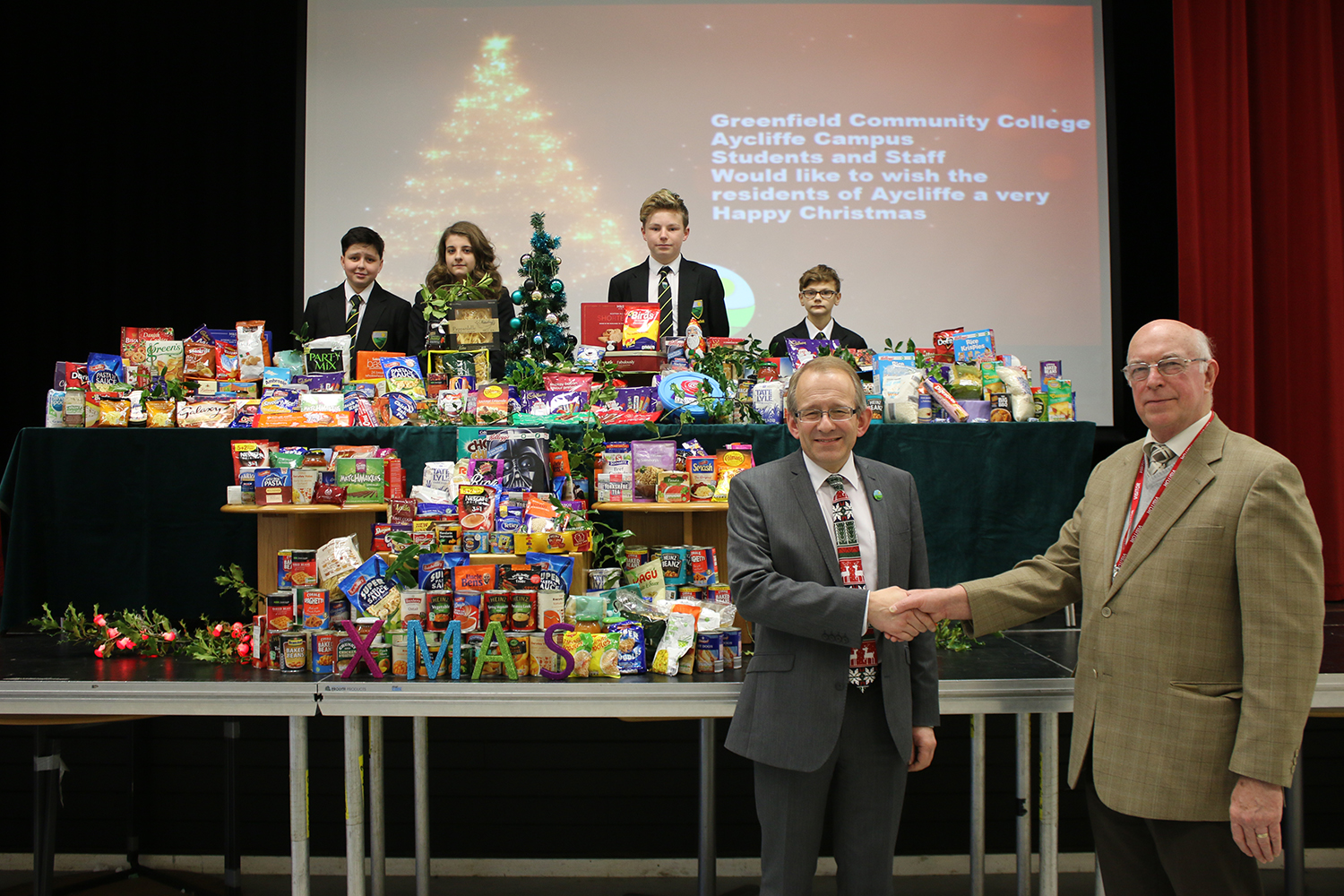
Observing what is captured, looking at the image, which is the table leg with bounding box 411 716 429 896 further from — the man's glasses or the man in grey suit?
the man's glasses

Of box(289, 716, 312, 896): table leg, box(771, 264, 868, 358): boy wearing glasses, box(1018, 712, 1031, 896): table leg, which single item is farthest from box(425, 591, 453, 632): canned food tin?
box(771, 264, 868, 358): boy wearing glasses

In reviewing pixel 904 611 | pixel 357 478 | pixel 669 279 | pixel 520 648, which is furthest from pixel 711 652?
pixel 669 279

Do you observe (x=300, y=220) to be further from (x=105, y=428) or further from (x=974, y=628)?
(x=974, y=628)

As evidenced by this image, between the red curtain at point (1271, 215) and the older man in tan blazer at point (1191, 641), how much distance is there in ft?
14.3

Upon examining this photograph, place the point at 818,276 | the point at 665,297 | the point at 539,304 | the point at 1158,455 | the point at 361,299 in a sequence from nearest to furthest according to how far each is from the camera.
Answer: the point at 1158,455 < the point at 539,304 < the point at 361,299 < the point at 665,297 < the point at 818,276

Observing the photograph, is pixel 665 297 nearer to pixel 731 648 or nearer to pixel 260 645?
pixel 731 648

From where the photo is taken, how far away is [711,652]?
2.50 m

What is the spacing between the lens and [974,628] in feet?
6.68

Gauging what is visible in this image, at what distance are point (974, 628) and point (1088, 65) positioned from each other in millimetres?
5070

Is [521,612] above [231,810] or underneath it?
above

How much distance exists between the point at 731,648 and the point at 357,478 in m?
1.36

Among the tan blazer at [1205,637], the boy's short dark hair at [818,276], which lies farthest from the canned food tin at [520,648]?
the boy's short dark hair at [818,276]

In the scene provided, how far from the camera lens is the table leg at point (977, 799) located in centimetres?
255

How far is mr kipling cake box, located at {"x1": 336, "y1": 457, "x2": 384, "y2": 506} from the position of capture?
2.92 m
